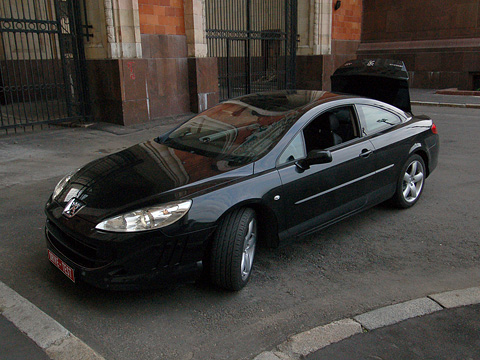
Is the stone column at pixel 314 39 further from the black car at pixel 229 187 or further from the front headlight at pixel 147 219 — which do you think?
the front headlight at pixel 147 219

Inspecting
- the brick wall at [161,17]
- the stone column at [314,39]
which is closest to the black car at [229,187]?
the brick wall at [161,17]

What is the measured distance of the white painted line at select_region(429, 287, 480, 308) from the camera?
3484 millimetres

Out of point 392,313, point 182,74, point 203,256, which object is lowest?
point 392,313

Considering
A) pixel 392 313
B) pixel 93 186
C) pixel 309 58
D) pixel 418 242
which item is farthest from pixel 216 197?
pixel 309 58

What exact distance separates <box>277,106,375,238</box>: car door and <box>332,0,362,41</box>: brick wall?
13539 millimetres

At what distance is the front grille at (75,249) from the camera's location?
10.4ft

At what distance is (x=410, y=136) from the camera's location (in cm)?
527

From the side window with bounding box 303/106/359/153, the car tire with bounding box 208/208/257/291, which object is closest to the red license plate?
the car tire with bounding box 208/208/257/291

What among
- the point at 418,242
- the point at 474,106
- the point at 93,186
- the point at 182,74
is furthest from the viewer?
the point at 474,106

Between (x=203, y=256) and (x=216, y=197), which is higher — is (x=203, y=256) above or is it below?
below

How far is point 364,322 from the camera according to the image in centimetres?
322

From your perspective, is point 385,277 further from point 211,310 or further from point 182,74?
point 182,74

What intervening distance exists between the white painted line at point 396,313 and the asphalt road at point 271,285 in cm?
9

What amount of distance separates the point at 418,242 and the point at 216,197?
2.38m
